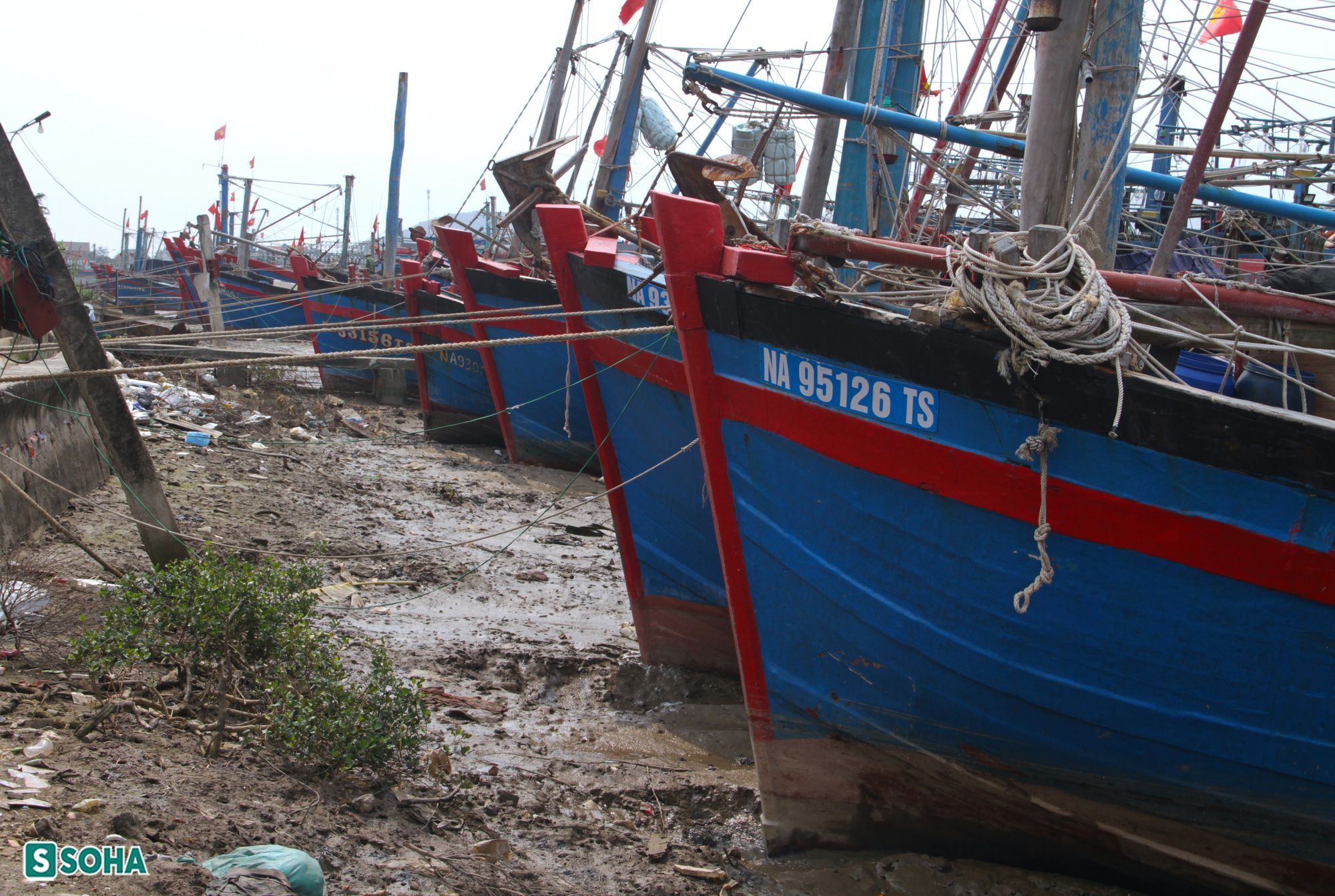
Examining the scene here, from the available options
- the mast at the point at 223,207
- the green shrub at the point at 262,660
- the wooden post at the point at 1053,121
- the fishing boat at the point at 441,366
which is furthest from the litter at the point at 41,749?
the mast at the point at 223,207

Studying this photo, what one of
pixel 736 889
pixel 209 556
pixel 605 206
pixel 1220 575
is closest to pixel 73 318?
pixel 209 556

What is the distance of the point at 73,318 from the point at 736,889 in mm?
4528

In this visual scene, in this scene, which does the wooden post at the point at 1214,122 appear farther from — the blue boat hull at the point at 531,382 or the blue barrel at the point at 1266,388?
the blue boat hull at the point at 531,382

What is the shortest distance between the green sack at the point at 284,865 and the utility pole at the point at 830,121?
21.0 feet

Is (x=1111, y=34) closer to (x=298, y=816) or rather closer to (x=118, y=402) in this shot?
(x=298, y=816)

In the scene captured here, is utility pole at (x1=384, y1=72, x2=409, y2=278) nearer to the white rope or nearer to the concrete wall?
the concrete wall

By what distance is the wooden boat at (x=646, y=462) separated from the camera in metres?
5.33

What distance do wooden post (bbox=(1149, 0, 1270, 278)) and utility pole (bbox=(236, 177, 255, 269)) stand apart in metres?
21.6

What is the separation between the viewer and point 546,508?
9180 mm

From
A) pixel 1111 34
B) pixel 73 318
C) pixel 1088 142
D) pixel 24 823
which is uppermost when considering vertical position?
pixel 1111 34

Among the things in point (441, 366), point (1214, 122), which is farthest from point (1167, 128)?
point (441, 366)

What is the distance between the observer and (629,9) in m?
11.2

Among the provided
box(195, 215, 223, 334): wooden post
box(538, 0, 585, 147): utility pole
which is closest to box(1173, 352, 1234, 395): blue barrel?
box(538, 0, 585, 147): utility pole

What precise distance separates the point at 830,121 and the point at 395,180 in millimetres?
15836
